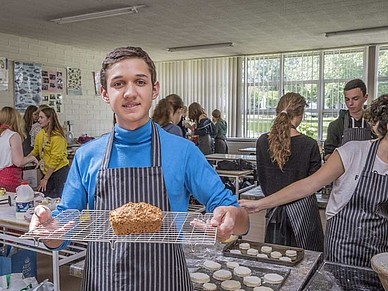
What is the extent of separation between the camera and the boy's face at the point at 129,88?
1.07 meters

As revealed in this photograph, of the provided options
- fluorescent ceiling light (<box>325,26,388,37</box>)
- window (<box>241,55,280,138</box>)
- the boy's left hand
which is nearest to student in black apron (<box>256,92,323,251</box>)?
the boy's left hand

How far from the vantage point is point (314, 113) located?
809 cm

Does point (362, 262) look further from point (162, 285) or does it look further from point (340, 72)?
point (340, 72)

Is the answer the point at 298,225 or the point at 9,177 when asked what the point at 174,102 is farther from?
the point at 298,225

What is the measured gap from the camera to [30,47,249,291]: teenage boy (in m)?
1.09

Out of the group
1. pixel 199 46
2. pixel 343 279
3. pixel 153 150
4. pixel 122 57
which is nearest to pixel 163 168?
pixel 153 150

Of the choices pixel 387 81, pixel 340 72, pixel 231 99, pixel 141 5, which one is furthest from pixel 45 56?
pixel 387 81

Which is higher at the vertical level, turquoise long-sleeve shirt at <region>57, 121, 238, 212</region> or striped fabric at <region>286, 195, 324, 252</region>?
turquoise long-sleeve shirt at <region>57, 121, 238, 212</region>

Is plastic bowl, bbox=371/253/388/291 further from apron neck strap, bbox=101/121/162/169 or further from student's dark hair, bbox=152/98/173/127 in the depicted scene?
student's dark hair, bbox=152/98/173/127

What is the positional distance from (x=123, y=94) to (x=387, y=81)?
749cm

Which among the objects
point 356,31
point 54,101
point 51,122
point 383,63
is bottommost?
point 51,122

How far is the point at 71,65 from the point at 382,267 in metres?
7.44

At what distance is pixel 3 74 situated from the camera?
20.7ft

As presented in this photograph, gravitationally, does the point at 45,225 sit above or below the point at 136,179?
below
